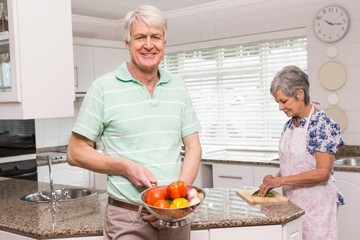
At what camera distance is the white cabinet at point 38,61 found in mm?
2234

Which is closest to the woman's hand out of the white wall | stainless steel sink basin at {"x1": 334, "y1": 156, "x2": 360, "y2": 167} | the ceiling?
stainless steel sink basin at {"x1": 334, "y1": 156, "x2": 360, "y2": 167}

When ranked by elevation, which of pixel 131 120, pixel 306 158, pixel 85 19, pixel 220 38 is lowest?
pixel 306 158

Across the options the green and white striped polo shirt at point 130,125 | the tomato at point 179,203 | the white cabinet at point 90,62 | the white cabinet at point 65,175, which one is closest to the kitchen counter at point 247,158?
the white cabinet at point 65,175

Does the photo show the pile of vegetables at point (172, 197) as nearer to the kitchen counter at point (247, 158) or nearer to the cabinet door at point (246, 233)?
the cabinet door at point (246, 233)

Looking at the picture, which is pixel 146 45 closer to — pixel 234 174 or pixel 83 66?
pixel 234 174

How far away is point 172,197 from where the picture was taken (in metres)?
1.30

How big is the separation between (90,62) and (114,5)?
63cm

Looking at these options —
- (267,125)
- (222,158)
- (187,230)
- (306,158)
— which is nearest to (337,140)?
(306,158)

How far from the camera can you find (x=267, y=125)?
4273 millimetres

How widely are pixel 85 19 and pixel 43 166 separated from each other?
1774 mm

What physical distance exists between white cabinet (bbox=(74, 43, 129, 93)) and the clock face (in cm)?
212

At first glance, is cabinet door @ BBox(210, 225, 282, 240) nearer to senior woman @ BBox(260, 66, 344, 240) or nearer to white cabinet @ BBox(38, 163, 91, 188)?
senior woman @ BBox(260, 66, 344, 240)

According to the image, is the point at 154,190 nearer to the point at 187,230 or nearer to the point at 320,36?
the point at 187,230

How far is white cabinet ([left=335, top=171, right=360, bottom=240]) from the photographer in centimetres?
311
